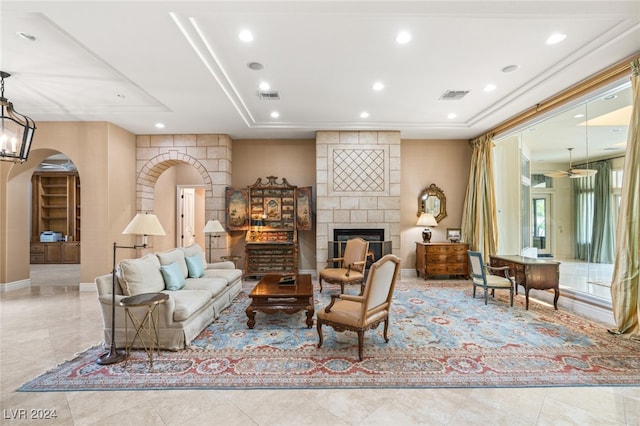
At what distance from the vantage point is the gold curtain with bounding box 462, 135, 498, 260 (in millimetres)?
6184

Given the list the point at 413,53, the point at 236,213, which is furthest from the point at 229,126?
the point at 413,53

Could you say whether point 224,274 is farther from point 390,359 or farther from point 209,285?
point 390,359

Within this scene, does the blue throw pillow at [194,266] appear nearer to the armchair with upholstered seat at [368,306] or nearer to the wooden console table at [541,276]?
the armchair with upholstered seat at [368,306]

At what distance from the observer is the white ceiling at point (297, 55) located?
266cm

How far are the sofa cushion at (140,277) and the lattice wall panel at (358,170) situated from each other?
393 cm

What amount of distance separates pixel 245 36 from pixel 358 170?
12.7 ft

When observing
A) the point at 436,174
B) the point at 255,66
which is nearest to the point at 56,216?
the point at 255,66

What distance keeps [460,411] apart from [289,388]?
1270mm

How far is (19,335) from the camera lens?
3438mm

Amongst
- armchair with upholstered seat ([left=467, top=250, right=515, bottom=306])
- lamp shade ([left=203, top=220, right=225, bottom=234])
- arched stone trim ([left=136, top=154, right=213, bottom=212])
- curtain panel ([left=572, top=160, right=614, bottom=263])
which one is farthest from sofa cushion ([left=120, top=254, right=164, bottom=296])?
curtain panel ([left=572, top=160, right=614, bottom=263])

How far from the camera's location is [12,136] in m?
3.17

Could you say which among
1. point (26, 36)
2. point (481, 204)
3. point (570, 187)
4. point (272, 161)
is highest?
point (26, 36)

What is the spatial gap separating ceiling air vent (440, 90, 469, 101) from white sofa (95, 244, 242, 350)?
458cm

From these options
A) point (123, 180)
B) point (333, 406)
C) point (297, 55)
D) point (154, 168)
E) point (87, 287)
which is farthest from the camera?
point (154, 168)
